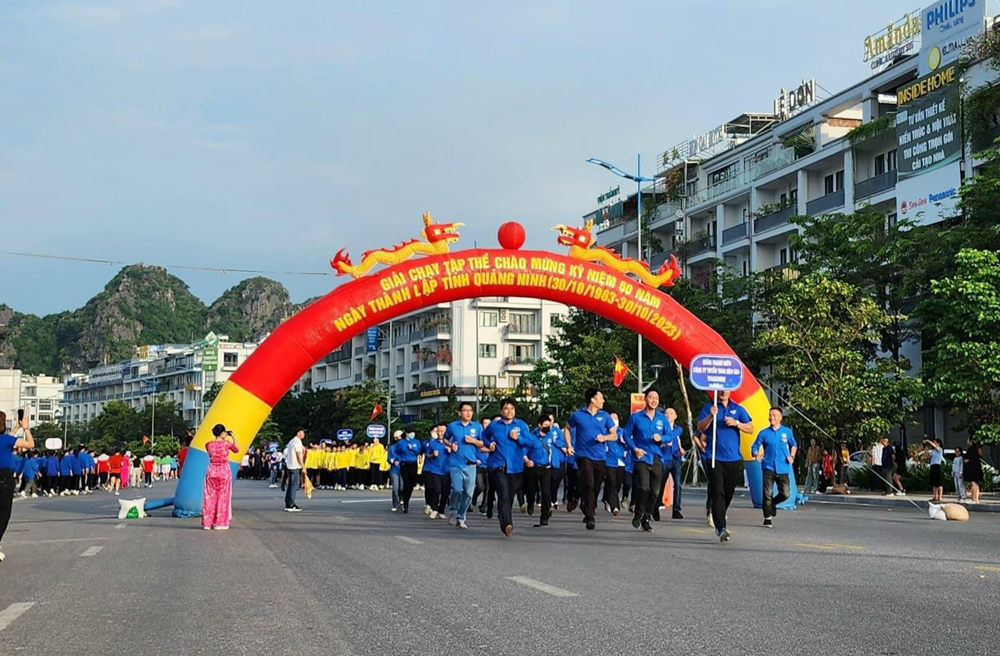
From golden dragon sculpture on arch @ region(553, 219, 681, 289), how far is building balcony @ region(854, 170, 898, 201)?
25319 millimetres

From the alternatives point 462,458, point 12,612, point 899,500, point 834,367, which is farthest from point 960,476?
point 12,612

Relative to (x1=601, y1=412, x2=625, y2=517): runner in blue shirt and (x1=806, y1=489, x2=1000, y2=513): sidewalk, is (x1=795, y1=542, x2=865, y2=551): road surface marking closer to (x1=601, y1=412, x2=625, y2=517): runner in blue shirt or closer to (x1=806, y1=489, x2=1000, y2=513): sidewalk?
(x1=601, y1=412, x2=625, y2=517): runner in blue shirt

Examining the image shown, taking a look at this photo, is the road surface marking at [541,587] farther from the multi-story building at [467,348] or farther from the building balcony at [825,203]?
the multi-story building at [467,348]

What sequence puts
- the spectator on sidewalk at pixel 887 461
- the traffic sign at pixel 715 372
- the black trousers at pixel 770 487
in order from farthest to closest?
the spectator on sidewalk at pixel 887 461, the traffic sign at pixel 715 372, the black trousers at pixel 770 487

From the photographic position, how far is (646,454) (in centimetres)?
1636

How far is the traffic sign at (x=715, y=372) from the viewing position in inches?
854

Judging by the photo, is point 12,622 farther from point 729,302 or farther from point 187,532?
point 729,302

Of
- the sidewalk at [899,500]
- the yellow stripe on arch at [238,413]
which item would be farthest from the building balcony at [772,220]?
the yellow stripe on arch at [238,413]

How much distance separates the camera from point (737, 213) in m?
62.9

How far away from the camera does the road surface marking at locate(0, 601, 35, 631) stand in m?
8.16

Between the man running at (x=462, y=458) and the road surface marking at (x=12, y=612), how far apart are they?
8.96m

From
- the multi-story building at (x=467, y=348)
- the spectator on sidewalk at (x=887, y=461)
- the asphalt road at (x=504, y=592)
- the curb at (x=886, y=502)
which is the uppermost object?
the multi-story building at (x=467, y=348)

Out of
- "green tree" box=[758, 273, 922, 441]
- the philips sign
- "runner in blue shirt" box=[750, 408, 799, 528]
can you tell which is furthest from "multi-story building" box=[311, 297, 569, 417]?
"runner in blue shirt" box=[750, 408, 799, 528]

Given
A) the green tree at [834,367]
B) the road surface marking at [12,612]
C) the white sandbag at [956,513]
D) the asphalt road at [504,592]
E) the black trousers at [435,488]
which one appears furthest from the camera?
the green tree at [834,367]
